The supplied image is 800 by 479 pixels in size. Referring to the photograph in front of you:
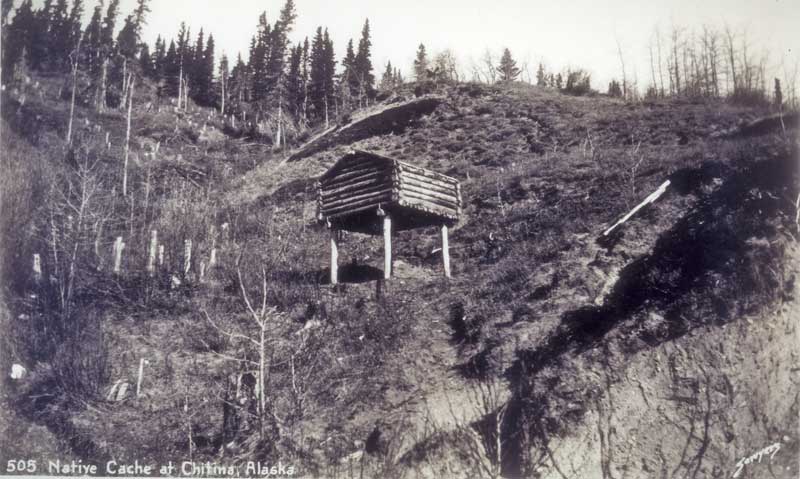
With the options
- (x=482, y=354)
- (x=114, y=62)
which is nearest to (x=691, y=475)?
(x=482, y=354)

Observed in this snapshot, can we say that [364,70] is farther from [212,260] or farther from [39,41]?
[212,260]

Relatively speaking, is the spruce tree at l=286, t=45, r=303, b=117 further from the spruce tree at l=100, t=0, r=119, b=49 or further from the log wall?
the log wall

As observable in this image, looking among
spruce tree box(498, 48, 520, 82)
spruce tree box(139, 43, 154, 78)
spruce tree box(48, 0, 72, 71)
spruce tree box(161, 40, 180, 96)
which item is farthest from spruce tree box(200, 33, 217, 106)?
spruce tree box(498, 48, 520, 82)

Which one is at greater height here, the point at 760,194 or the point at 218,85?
the point at 218,85

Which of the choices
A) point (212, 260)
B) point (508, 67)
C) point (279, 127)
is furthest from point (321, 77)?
point (212, 260)

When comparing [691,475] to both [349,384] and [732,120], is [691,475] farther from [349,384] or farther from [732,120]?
[732,120]

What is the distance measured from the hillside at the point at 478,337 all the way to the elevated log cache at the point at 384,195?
1657mm

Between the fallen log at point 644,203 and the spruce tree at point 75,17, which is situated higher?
the spruce tree at point 75,17

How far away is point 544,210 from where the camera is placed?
58.3 feet

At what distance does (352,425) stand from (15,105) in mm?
42862

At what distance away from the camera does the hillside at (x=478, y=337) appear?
8.22 metres
